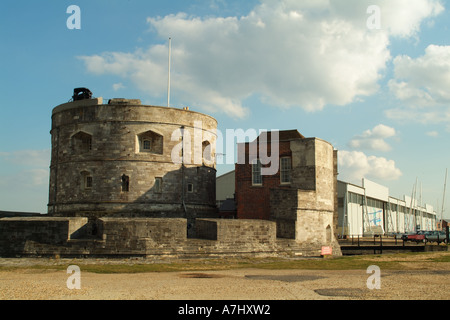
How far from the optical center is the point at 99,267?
61.7 feet

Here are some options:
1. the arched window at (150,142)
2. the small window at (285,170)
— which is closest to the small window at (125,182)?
the arched window at (150,142)

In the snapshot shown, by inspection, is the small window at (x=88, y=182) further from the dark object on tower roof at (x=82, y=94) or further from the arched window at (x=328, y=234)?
the arched window at (x=328, y=234)

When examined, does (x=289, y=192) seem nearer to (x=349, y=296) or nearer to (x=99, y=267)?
(x=99, y=267)

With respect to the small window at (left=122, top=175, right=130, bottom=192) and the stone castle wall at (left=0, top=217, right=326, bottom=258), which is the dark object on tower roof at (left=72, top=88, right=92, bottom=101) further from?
the stone castle wall at (left=0, top=217, right=326, bottom=258)

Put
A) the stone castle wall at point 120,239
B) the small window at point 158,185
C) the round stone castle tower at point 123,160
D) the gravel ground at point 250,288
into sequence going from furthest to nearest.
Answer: the small window at point 158,185
the round stone castle tower at point 123,160
the stone castle wall at point 120,239
the gravel ground at point 250,288

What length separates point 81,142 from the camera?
1120 inches

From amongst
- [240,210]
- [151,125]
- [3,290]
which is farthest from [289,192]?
[3,290]

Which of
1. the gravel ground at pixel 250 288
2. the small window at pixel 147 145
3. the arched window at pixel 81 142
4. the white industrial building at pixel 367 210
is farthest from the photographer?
the white industrial building at pixel 367 210

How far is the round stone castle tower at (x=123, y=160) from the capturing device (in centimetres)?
2727

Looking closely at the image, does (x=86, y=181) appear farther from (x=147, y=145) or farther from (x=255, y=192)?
(x=255, y=192)

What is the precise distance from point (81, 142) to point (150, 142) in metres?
4.47

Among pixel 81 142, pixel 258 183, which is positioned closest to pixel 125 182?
pixel 81 142

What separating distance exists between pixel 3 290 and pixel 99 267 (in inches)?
303

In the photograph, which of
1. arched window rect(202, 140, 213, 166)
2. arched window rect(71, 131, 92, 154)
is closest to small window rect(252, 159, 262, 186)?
arched window rect(202, 140, 213, 166)
